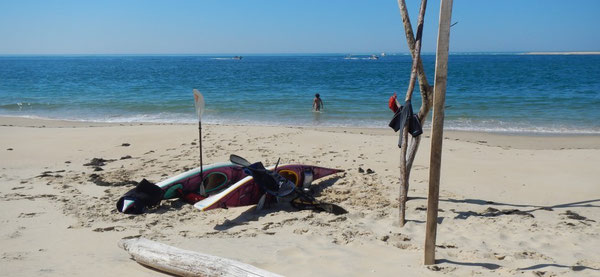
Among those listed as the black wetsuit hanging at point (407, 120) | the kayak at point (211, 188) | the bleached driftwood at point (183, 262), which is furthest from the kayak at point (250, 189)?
the black wetsuit hanging at point (407, 120)

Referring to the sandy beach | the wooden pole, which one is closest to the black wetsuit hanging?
the sandy beach

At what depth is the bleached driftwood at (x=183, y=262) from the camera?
14.7ft

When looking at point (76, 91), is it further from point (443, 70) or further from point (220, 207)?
point (443, 70)

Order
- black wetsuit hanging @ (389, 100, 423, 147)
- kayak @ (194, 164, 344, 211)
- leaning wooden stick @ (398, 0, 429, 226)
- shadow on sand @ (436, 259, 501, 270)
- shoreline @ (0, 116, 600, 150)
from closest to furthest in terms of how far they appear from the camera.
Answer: shadow on sand @ (436, 259, 501, 270)
leaning wooden stick @ (398, 0, 429, 226)
black wetsuit hanging @ (389, 100, 423, 147)
kayak @ (194, 164, 344, 211)
shoreline @ (0, 116, 600, 150)

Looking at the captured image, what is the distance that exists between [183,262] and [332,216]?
8.91 feet

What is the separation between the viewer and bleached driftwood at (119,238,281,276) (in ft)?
14.7

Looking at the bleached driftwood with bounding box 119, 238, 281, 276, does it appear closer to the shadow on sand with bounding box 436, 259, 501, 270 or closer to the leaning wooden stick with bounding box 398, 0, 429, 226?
the shadow on sand with bounding box 436, 259, 501, 270

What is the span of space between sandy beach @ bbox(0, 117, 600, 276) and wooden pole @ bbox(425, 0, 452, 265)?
400 mm

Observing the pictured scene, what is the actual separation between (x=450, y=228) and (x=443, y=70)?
2605mm

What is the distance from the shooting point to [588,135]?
15.1 m

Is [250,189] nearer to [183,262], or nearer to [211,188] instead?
[211,188]

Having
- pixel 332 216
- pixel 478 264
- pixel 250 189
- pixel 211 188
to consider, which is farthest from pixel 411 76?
pixel 211 188

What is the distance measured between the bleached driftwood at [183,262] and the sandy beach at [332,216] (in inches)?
5.2

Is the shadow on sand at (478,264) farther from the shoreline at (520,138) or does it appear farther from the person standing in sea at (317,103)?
the person standing in sea at (317,103)
